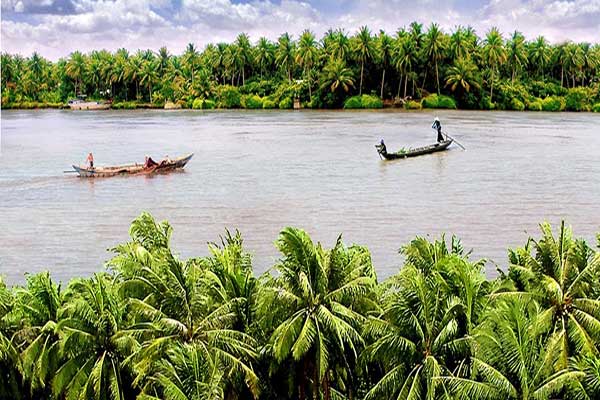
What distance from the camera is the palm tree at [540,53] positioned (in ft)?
260

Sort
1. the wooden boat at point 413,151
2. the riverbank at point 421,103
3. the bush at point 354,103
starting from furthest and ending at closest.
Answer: the bush at point 354,103, the riverbank at point 421,103, the wooden boat at point 413,151

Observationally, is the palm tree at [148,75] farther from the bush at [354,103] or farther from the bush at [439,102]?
the bush at [439,102]

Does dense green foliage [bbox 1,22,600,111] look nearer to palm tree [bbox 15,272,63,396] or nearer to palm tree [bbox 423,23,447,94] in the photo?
palm tree [bbox 423,23,447,94]

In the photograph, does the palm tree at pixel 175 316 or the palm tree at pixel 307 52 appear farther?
the palm tree at pixel 307 52

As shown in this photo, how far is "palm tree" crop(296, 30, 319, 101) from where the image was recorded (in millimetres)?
79062

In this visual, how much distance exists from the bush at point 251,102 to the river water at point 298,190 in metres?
23.7

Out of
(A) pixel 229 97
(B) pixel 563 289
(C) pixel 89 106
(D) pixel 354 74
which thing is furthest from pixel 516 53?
(B) pixel 563 289

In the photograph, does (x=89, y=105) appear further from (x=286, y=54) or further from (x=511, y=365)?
(x=511, y=365)

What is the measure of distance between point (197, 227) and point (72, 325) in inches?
531

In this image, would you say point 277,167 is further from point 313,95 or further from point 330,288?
point 313,95

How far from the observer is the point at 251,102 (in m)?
81.9

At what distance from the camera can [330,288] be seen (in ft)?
43.8

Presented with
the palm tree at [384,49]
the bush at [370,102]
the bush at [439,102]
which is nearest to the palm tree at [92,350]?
the bush at [439,102]

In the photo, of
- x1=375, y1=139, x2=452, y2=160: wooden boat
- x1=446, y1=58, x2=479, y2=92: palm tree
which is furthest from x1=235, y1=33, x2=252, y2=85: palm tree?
x1=375, y1=139, x2=452, y2=160: wooden boat
